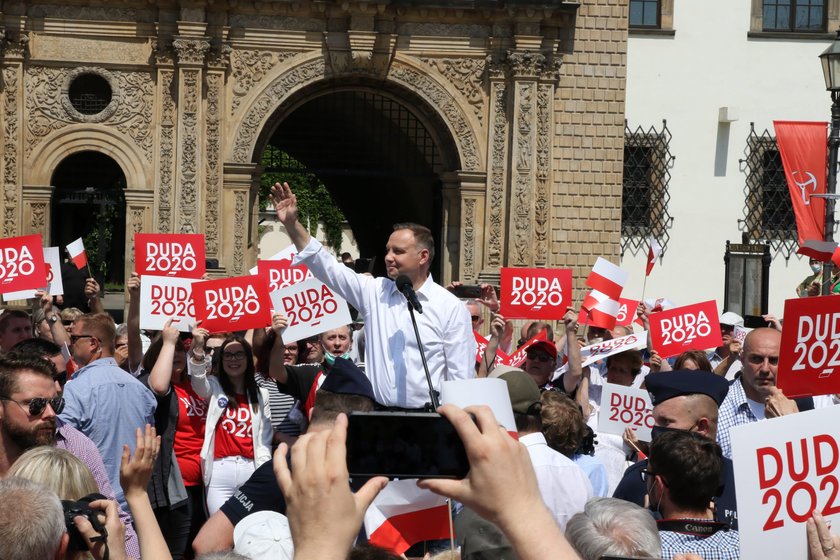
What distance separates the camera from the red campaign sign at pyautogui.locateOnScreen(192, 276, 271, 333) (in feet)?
33.6

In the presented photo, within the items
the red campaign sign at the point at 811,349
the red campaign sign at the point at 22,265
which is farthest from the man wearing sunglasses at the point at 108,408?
the red campaign sign at the point at 22,265

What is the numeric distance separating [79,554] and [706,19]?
23.1m

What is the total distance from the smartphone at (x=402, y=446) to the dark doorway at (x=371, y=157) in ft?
62.1

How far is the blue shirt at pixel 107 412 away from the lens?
7266mm

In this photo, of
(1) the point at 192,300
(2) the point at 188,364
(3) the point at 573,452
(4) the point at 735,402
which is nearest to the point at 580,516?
(3) the point at 573,452

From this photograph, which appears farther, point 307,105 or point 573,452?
point 307,105

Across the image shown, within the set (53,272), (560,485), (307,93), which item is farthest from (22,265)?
(307,93)

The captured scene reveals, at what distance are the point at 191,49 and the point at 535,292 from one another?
981cm

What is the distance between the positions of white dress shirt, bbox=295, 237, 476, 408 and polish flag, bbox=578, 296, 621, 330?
510cm

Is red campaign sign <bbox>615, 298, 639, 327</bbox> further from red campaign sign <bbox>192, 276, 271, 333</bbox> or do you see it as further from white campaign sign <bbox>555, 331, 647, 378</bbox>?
red campaign sign <bbox>192, 276, 271, 333</bbox>

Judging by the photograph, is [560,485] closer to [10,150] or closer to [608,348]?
[608,348]

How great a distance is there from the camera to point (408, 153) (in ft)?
82.8

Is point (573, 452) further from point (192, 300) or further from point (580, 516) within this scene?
point (192, 300)

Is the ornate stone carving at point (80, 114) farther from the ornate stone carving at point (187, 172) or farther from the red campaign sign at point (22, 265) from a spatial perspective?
the red campaign sign at point (22, 265)
